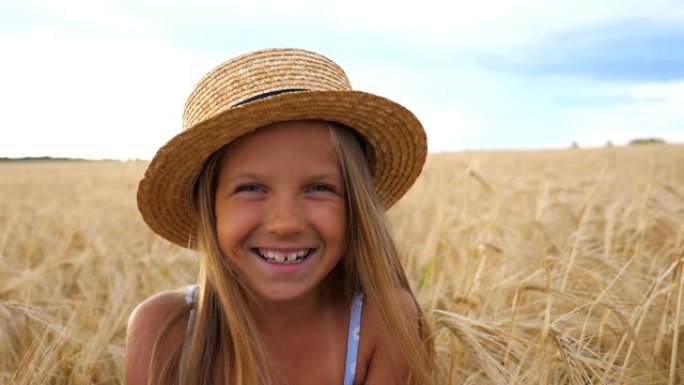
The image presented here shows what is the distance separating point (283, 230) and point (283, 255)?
4.2 inches

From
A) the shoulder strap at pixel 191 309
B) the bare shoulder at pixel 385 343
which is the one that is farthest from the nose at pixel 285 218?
the shoulder strap at pixel 191 309

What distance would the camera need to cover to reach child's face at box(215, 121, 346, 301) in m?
1.43

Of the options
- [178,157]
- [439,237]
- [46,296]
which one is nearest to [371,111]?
[178,157]

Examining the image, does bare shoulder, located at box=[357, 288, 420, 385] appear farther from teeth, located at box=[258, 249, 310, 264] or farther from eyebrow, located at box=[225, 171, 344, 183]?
eyebrow, located at box=[225, 171, 344, 183]

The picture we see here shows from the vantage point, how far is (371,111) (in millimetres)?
1497

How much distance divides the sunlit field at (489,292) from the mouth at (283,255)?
33 cm

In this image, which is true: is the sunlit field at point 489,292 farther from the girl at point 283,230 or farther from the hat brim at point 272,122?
the hat brim at point 272,122

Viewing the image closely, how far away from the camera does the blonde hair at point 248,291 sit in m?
1.55

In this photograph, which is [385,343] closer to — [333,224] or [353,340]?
[353,340]

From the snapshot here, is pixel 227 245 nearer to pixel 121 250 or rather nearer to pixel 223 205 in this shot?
pixel 223 205

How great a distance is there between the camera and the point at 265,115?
1.38m

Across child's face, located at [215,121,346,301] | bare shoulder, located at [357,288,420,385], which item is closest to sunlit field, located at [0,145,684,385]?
bare shoulder, located at [357,288,420,385]

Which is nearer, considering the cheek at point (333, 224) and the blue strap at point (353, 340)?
the cheek at point (333, 224)

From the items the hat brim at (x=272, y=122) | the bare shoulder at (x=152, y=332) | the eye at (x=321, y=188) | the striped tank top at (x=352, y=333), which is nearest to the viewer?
the hat brim at (x=272, y=122)
